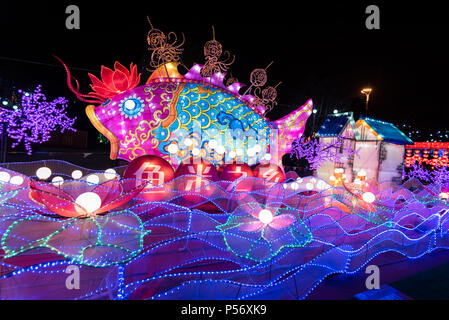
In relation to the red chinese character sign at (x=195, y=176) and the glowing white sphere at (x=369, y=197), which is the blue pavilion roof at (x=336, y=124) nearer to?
the glowing white sphere at (x=369, y=197)

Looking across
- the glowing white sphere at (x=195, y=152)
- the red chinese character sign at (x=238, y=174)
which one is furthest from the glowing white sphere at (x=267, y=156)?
the glowing white sphere at (x=195, y=152)

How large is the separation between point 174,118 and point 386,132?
33.8 ft

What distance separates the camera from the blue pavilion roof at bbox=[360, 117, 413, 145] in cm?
1102

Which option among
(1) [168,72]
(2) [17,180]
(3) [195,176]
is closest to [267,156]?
(3) [195,176]

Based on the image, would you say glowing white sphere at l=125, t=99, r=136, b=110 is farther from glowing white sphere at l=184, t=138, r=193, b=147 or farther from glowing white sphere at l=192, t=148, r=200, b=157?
glowing white sphere at l=192, t=148, r=200, b=157

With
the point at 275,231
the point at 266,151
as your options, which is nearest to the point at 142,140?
the point at 266,151

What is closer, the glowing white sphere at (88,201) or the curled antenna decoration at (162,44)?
the glowing white sphere at (88,201)

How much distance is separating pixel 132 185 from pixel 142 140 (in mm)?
1319

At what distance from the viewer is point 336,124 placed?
454 inches

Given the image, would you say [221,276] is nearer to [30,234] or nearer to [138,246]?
[138,246]

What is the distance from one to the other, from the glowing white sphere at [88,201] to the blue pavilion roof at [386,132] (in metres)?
11.6

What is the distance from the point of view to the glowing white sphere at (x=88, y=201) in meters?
2.54

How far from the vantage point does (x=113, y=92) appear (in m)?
5.55

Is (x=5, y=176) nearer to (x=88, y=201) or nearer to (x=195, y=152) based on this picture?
(x=88, y=201)
